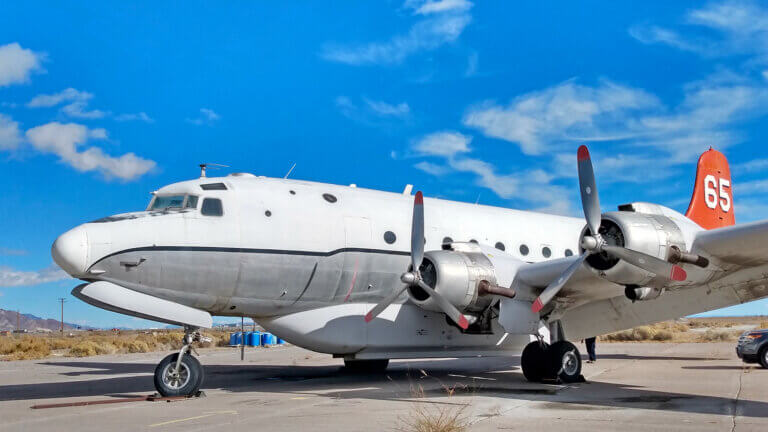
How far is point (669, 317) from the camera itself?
488 inches

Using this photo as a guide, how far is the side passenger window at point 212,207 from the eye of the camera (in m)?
11.1

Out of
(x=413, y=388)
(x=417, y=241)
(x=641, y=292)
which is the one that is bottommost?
(x=413, y=388)

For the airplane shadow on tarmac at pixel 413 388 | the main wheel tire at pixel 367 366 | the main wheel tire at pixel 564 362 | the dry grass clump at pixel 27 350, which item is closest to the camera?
the airplane shadow on tarmac at pixel 413 388

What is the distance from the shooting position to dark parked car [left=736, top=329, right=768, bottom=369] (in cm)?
1551

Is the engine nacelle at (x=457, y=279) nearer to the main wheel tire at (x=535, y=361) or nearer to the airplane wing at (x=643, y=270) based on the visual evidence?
the airplane wing at (x=643, y=270)

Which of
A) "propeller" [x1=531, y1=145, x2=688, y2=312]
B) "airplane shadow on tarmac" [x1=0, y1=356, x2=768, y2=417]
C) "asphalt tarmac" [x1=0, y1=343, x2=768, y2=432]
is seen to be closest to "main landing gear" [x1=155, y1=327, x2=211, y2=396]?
"asphalt tarmac" [x1=0, y1=343, x2=768, y2=432]

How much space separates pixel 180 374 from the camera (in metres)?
10.4

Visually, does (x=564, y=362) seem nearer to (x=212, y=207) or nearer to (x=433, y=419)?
(x=433, y=419)

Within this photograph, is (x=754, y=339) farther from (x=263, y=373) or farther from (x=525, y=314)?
(x=263, y=373)

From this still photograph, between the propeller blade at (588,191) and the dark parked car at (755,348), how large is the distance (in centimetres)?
834

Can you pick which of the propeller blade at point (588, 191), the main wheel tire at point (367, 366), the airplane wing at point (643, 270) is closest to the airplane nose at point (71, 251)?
the airplane wing at point (643, 270)

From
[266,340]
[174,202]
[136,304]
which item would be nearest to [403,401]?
[136,304]

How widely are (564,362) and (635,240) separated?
11.6ft

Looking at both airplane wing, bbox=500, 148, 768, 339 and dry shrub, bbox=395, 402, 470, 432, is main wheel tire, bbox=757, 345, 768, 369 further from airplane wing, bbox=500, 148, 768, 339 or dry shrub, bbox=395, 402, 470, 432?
dry shrub, bbox=395, 402, 470, 432
